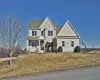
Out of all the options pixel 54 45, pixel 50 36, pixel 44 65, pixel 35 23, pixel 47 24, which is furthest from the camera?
pixel 35 23

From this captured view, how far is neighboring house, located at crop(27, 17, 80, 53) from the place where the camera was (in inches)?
1768

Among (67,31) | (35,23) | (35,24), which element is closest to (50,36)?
(67,31)

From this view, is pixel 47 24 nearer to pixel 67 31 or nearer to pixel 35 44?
pixel 67 31

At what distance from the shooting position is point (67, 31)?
45875 millimetres

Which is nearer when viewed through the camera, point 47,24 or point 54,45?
point 54,45

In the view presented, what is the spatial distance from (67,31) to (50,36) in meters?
3.63

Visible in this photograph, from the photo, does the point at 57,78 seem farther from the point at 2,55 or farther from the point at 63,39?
the point at 63,39

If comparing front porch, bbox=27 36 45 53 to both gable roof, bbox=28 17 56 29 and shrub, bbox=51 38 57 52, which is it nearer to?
shrub, bbox=51 38 57 52

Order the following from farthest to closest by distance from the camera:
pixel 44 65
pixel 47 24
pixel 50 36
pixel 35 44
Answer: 1. pixel 47 24
2. pixel 50 36
3. pixel 35 44
4. pixel 44 65

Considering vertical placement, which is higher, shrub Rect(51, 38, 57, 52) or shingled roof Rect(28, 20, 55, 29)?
shingled roof Rect(28, 20, 55, 29)

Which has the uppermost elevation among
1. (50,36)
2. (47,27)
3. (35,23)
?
(35,23)

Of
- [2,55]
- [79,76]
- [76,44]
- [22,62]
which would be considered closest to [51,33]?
[76,44]

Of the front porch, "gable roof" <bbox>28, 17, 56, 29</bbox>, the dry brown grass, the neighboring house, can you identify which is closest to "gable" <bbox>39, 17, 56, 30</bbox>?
the neighboring house

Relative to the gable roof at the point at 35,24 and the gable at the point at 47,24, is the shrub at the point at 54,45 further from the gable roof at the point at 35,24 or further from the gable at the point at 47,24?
the gable roof at the point at 35,24
